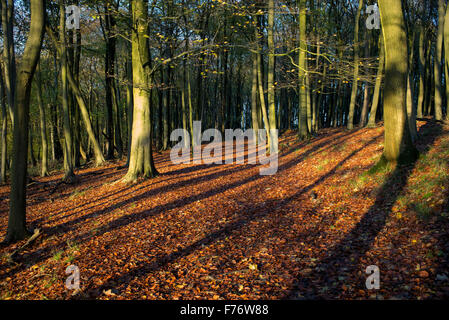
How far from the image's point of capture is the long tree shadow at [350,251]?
3539 millimetres

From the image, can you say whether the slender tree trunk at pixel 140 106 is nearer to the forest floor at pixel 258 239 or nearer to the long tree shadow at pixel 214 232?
the forest floor at pixel 258 239

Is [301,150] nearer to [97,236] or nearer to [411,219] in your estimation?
[411,219]

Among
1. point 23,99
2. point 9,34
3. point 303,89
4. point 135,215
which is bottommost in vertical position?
point 135,215

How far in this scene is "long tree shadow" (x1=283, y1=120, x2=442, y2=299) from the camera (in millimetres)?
3539

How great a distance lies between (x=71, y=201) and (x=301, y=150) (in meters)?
11.0

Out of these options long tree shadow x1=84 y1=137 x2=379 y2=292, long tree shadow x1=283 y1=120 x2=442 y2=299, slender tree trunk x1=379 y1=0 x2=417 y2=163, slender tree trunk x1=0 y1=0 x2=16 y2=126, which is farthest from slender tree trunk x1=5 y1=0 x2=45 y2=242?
slender tree trunk x1=0 y1=0 x2=16 y2=126

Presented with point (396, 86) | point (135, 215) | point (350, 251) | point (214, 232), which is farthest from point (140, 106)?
point (350, 251)

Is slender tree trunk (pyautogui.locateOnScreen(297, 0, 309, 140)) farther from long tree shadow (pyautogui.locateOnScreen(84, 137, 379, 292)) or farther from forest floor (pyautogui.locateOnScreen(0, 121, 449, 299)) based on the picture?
long tree shadow (pyautogui.locateOnScreen(84, 137, 379, 292))

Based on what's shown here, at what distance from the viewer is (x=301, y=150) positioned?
47.1ft

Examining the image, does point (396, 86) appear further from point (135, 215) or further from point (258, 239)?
point (135, 215)

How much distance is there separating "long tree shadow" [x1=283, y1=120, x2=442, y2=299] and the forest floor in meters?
0.02

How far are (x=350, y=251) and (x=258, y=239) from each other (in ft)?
5.59

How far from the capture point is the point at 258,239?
211 inches

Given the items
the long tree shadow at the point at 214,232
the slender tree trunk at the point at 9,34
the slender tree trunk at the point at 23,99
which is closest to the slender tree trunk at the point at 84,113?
the slender tree trunk at the point at 9,34
